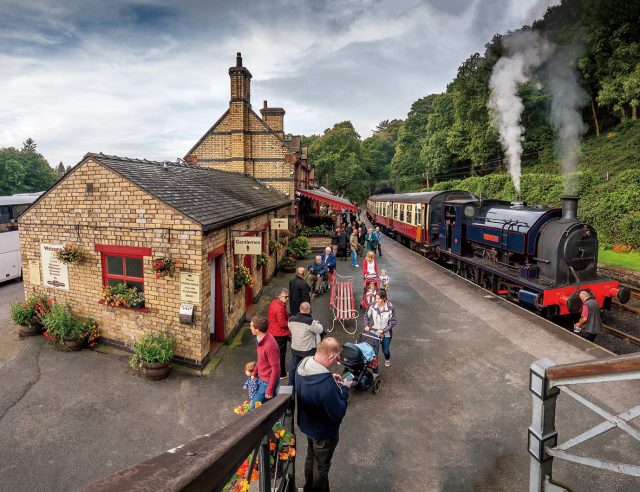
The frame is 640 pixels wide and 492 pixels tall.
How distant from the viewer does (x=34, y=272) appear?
907 cm

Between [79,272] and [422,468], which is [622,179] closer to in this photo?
[422,468]

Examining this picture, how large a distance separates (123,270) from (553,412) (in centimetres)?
799

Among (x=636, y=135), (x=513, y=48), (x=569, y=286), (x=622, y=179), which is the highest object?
(x=513, y=48)

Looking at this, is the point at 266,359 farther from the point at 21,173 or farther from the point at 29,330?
the point at 21,173

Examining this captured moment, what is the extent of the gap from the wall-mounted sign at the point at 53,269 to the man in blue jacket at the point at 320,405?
24.7 feet

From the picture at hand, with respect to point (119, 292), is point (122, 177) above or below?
above

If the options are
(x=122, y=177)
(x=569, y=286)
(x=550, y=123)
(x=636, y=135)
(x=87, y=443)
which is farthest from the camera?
(x=550, y=123)

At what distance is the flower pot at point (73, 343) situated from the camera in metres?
8.15

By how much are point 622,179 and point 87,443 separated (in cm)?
2515

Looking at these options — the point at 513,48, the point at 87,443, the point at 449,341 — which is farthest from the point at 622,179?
the point at 87,443

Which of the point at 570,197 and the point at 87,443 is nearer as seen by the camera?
the point at 87,443

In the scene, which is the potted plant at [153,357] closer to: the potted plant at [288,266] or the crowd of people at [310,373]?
the crowd of people at [310,373]

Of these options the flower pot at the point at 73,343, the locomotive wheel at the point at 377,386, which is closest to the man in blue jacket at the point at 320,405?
the locomotive wheel at the point at 377,386

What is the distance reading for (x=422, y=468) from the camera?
488cm
